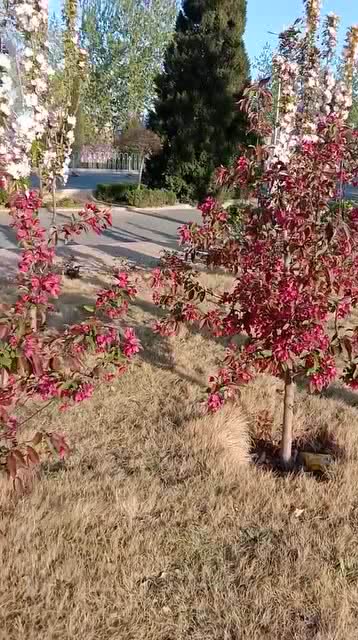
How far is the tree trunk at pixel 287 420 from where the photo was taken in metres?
3.14

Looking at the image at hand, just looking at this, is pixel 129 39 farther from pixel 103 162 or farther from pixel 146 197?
pixel 103 162

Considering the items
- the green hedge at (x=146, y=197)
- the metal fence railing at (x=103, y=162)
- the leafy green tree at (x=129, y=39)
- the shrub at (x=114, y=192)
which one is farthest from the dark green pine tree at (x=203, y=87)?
the metal fence railing at (x=103, y=162)

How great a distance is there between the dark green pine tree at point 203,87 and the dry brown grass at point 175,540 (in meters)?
14.8

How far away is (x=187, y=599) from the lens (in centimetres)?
204

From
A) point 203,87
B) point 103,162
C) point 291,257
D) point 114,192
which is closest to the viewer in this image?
point 291,257

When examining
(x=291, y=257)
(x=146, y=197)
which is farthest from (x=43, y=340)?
(x=146, y=197)

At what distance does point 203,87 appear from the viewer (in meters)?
17.2

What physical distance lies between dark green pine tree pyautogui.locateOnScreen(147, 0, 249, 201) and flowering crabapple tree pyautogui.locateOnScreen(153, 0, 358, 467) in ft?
47.1

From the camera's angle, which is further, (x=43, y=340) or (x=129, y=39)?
(x=129, y=39)

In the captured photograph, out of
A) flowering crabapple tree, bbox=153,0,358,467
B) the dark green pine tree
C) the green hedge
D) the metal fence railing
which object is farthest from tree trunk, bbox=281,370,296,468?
the metal fence railing

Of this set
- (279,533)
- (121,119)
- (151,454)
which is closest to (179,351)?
(151,454)

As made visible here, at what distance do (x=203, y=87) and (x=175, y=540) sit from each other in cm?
1690

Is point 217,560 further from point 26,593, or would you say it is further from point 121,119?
point 121,119

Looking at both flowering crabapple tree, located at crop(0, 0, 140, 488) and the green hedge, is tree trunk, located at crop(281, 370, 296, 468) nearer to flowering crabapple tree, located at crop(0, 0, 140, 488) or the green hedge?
flowering crabapple tree, located at crop(0, 0, 140, 488)
